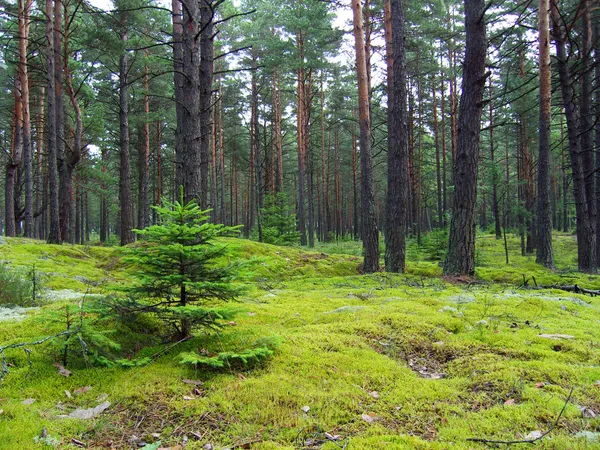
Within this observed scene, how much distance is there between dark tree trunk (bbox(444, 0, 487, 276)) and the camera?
724cm

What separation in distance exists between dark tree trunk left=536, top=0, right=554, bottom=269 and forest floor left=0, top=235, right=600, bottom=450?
9.01 meters

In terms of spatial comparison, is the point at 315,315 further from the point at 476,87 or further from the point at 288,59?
the point at 288,59

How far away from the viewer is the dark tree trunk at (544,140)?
10734mm

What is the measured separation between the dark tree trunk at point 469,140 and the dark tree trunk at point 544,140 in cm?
499

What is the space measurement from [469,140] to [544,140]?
6437 mm

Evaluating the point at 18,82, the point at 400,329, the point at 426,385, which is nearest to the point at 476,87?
the point at 400,329

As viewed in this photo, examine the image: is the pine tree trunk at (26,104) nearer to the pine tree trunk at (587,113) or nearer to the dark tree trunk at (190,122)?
the dark tree trunk at (190,122)

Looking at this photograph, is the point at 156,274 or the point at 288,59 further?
the point at 288,59

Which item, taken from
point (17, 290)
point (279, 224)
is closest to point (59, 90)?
point (17, 290)

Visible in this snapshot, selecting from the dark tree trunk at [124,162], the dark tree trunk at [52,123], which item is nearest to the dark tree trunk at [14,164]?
the dark tree trunk at [124,162]

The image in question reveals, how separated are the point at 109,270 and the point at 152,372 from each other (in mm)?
6671

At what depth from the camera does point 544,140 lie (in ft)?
38.4

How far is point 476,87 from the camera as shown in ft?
23.8

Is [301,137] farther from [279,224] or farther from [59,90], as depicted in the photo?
[59,90]
